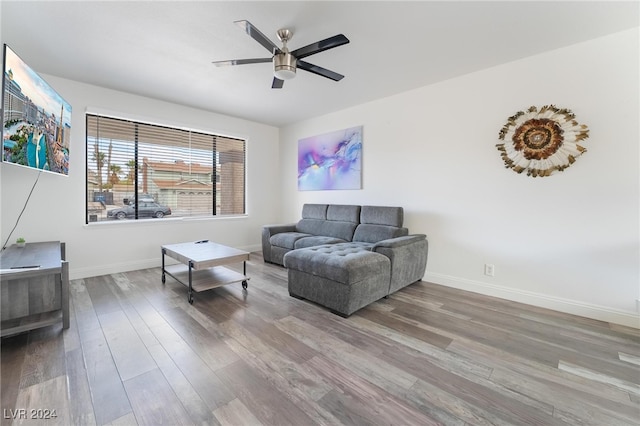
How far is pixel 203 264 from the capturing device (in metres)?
2.69

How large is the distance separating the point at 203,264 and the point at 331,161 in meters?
2.73

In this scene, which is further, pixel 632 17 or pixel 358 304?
pixel 358 304

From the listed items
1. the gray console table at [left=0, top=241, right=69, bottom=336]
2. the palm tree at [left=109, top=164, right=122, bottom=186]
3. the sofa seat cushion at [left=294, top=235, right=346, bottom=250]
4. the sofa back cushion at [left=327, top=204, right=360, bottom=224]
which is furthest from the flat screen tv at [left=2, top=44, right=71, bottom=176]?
the sofa back cushion at [left=327, top=204, right=360, bottom=224]

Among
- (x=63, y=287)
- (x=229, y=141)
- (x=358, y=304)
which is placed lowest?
(x=358, y=304)

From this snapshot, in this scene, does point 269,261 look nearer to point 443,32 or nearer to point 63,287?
point 63,287

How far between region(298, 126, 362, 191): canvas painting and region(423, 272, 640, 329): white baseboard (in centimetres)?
188

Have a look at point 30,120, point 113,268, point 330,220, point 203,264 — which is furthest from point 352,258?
point 113,268

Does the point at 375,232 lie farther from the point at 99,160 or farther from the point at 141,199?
the point at 99,160

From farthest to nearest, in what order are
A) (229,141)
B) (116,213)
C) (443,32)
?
1. (229,141)
2. (116,213)
3. (443,32)

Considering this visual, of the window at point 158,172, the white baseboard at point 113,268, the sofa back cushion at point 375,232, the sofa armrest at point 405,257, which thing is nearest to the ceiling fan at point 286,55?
the sofa armrest at point 405,257

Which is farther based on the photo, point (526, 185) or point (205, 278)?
point (205, 278)

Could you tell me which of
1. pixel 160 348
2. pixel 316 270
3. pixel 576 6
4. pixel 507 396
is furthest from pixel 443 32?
pixel 160 348

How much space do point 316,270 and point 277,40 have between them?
2163mm

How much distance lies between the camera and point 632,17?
2.14 meters
